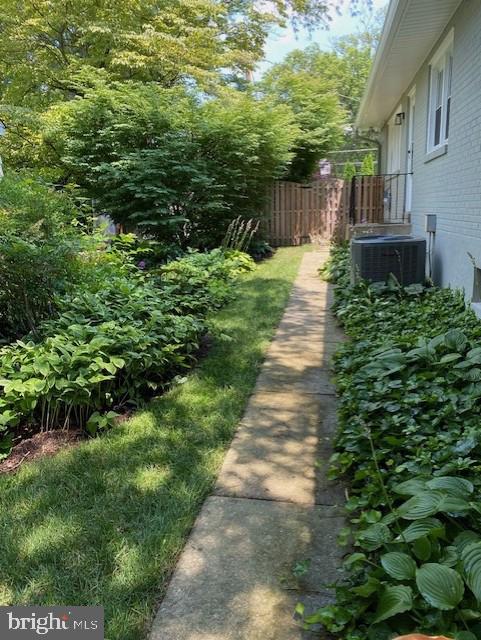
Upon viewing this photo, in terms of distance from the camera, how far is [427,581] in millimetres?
1410

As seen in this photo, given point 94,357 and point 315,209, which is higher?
point 315,209

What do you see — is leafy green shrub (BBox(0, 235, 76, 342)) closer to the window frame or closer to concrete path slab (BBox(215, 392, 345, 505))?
concrete path slab (BBox(215, 392, 345, 505))

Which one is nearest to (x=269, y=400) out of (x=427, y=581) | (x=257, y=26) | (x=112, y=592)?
(x=112, y=592)

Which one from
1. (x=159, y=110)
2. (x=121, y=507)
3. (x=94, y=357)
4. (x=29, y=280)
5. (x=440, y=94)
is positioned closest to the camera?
(x=121, y=507)

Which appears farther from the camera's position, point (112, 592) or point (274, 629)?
point (112, 592)

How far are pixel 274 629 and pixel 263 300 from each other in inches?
196

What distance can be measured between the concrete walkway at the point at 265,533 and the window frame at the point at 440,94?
4252 millimetres

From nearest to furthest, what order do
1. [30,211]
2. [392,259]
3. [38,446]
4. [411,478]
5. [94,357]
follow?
[411,478]
[38,446]
[94,357]
[30,211]
[392,259]

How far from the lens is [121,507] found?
225 cm

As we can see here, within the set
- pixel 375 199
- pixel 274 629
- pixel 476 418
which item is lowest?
pixel 274 629

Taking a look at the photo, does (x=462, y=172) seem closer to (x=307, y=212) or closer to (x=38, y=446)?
(x=38, y=446)

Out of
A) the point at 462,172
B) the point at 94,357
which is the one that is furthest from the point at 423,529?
the point at 462,172

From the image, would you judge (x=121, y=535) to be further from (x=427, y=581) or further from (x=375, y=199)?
(x=375, y=199)

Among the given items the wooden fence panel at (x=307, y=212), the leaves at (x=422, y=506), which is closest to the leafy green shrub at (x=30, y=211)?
the leaves at (x=422, y=506)
